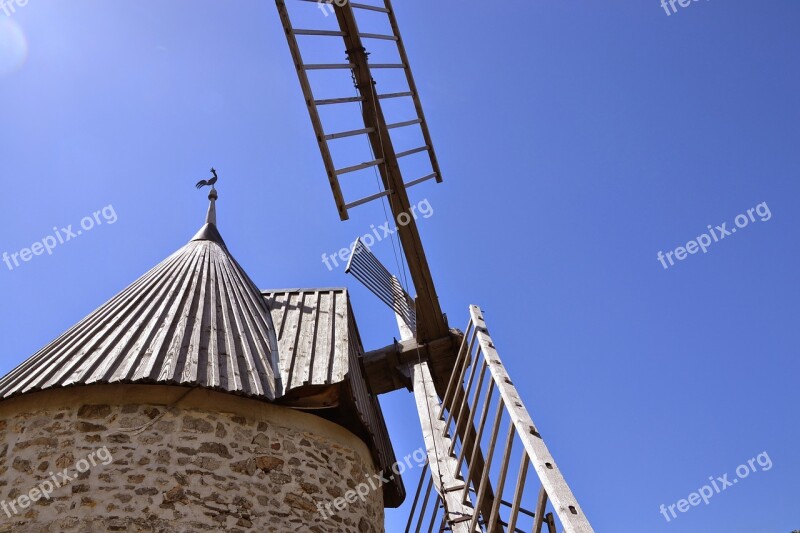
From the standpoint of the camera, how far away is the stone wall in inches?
131

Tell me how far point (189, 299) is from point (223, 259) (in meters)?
1.39

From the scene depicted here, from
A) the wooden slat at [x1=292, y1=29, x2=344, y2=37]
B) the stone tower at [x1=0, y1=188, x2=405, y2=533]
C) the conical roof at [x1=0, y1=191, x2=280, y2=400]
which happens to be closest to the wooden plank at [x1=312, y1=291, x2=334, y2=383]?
the stone tower at [x1=0, y1=188, x2=405, y2=533]

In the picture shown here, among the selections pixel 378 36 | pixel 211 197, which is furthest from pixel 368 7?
pixel 211 197

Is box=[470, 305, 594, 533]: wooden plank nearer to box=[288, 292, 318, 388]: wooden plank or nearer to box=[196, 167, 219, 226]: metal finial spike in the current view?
box=[288, 292, 318, 388]: wooden plank

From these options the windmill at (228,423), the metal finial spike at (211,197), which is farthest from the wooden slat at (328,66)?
the metal finial spike at (211,197)

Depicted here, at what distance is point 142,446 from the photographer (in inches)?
140

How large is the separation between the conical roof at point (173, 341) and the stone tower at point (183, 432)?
0.02m

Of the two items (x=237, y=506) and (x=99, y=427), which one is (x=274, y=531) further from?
(x=99, y=427)

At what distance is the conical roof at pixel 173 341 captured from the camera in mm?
3877

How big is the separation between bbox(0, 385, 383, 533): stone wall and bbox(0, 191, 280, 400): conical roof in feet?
0.34

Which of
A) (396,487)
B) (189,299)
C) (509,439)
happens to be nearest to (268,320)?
(189,299)

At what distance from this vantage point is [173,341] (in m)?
4.32

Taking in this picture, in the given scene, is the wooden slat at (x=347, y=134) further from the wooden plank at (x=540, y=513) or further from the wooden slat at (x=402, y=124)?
the wooden plank at (x=540, y=513)

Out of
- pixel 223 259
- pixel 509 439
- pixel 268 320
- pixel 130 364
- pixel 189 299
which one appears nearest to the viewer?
pixel 509 439
